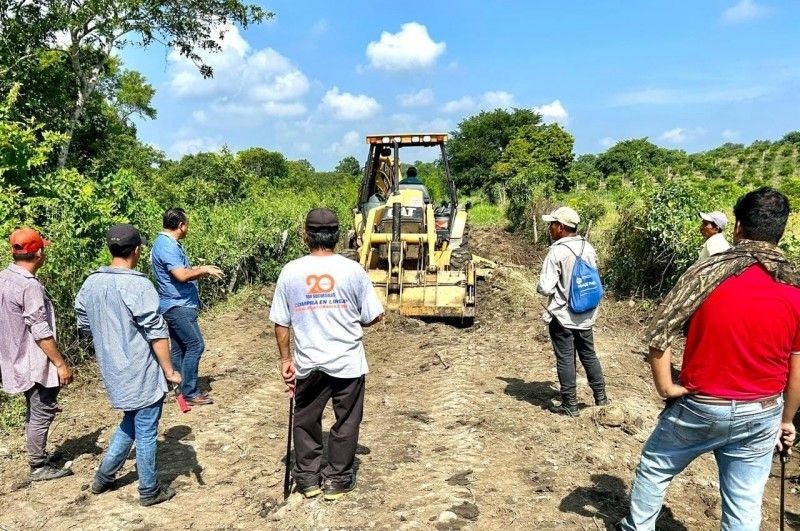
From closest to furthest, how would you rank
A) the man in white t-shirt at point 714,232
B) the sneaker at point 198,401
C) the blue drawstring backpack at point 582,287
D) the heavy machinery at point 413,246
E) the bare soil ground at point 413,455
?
the bare soil ground at point 413,455 < the blue drawstring backpack at point 582,287 < the man in white t-shirt at point 714,232 < the sneaker at point 198,401 < the heavy machinery at point 413,246

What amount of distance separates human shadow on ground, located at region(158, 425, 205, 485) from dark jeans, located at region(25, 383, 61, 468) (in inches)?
30.8

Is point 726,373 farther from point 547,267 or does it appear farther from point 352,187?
point 352,187

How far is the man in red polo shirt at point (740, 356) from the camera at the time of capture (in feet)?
7.81

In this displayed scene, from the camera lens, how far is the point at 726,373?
95.7 inches

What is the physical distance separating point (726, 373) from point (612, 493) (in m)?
1.59

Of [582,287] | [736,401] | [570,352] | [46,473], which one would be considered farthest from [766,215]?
[46,473]

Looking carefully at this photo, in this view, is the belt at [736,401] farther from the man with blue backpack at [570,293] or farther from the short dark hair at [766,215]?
the man with blue backpack at [570,293]

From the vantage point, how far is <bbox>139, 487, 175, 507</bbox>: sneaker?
3531mm

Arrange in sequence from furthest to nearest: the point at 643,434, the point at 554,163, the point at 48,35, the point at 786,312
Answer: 1. the point at 554,163
2. the point at 48,35
3. the point at 643,434
4. the point at 786,312

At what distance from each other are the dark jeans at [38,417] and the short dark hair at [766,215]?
4182 millimetres

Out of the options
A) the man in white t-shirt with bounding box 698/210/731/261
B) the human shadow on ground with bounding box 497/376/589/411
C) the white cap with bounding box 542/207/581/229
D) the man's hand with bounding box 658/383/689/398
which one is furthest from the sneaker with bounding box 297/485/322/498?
the man in white t-shirt with bounding box 698/210/731/261

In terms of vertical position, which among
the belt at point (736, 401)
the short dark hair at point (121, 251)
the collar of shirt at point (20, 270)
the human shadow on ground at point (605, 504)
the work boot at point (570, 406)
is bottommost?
the human shadow on ground at point (605, 504)

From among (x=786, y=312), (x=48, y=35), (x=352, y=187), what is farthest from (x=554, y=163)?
(x=786, y=312)

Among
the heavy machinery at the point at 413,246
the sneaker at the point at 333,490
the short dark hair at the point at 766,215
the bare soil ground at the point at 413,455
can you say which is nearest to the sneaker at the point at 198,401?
the bare soil ground at the point at 413,455
